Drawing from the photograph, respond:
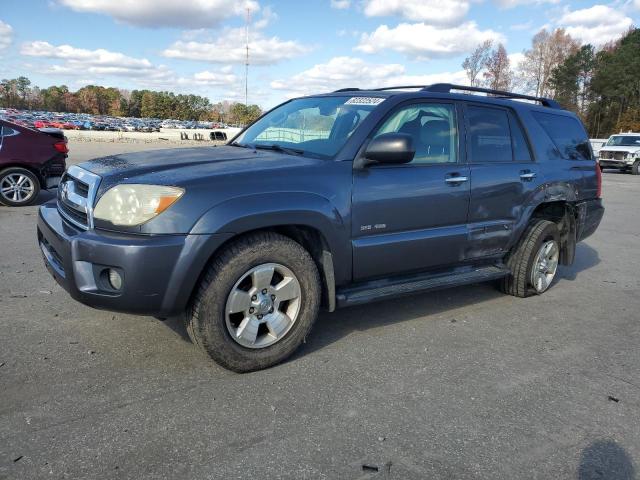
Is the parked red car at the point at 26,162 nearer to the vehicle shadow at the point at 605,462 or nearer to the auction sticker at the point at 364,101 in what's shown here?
the auction sticker at the point at 364,101

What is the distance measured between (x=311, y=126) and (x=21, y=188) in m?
6.90

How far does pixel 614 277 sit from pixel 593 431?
3810mm

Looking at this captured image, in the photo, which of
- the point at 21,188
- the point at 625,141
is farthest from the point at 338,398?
the point at 625,141

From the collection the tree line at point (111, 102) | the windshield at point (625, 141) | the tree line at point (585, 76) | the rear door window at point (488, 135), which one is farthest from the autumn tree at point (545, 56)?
the tree line at point (111, 102)

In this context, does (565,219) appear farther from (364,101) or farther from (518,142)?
(364,101)

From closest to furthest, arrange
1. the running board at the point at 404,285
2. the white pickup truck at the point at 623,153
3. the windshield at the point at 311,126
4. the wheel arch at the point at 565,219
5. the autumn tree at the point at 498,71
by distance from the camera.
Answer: the running board at the point at 404,285
the windshield at the point at 311,126
the wheel arch at the point at 565,219
the white pickup truck at the point at 623,153
the autumn tree at the point at 498,71

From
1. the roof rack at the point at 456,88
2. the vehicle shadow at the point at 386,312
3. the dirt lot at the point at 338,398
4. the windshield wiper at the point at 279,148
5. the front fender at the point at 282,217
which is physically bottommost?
the dirt lot at the point at 338,398

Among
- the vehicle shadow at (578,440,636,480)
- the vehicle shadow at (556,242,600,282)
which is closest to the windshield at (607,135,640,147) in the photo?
the vehicle shadow at (556,242,600,282)

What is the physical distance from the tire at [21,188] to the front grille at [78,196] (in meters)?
5.92

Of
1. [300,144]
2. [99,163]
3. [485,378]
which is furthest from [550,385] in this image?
[99,163]

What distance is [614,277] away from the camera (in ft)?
19.7

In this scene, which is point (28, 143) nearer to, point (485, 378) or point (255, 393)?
point (255, 393)

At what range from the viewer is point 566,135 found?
5320 mm

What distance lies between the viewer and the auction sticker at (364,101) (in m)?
3.92
